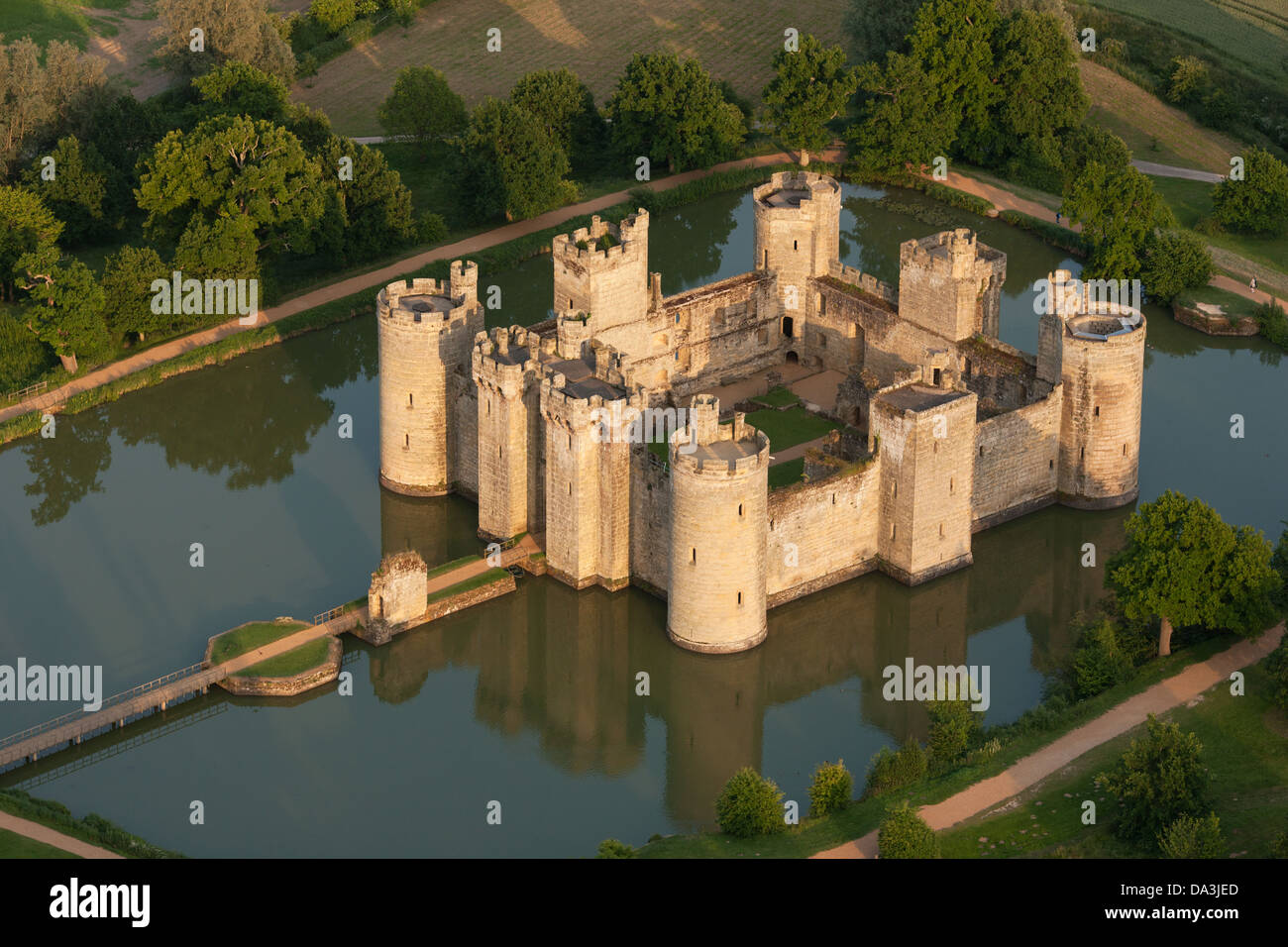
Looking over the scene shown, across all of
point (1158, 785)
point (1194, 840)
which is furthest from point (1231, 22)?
point (1194, 840)

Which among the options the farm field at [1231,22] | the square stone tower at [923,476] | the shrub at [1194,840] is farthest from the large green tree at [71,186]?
the shrub at [1194,840]

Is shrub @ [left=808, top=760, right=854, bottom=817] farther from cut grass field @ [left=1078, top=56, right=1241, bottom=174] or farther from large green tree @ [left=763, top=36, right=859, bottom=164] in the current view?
cut grass field @ [left=1078, top=56, right=1241, bottom=174]

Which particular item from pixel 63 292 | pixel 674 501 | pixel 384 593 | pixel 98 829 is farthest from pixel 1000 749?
pixel 63 292

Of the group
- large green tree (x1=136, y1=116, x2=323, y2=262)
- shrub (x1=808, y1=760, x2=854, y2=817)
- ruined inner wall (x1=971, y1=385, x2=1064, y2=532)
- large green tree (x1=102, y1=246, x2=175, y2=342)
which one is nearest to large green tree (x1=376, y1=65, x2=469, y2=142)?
large green tree (x1=136, y1=116, x2=323, y2=262)

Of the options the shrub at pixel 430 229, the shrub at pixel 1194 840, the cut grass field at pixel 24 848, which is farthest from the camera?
the shrub at pixel 430 229

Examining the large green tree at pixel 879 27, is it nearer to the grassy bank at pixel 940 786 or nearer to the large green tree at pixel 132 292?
the large green tree at pixel 132 292

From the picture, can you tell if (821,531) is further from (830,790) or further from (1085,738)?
(830,790)
